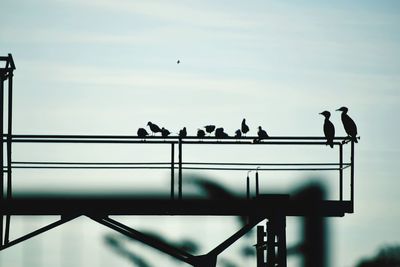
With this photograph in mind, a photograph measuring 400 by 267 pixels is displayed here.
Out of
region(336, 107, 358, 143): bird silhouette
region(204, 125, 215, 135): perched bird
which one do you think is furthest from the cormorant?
region(336, 107, 358, 143): bird silhouette

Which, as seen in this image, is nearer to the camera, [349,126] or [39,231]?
[39,231]

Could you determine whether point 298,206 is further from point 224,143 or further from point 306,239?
point 306,239

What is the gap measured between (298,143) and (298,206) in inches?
44.2

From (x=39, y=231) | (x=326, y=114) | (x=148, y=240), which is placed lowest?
(x=148, y=240)

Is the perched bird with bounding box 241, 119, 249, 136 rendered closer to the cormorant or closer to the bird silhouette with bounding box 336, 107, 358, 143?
the cormorant

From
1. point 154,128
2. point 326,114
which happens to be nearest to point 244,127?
point 154,128

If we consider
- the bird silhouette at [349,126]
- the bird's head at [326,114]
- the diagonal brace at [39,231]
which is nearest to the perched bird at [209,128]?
the bird's head at [326,114]

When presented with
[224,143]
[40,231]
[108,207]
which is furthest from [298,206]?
[40,231]

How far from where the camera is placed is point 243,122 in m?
26.4

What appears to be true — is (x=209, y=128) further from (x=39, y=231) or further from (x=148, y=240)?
(x=39, y=231)

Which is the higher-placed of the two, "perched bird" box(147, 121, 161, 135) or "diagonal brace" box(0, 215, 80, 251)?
"perched bird" box(147, 121, 161, 135)

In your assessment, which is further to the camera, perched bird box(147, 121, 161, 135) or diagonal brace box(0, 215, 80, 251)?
perched bird box(147, 121, 161, 135)

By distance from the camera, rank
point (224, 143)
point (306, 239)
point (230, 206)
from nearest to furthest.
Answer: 1. point (224, 143)
2. point (230, 206)
3. point (306, 239)

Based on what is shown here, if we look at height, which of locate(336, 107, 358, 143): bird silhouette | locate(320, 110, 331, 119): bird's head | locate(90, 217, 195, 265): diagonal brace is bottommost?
locate(90, 217, 195, 265): diagonal brace
